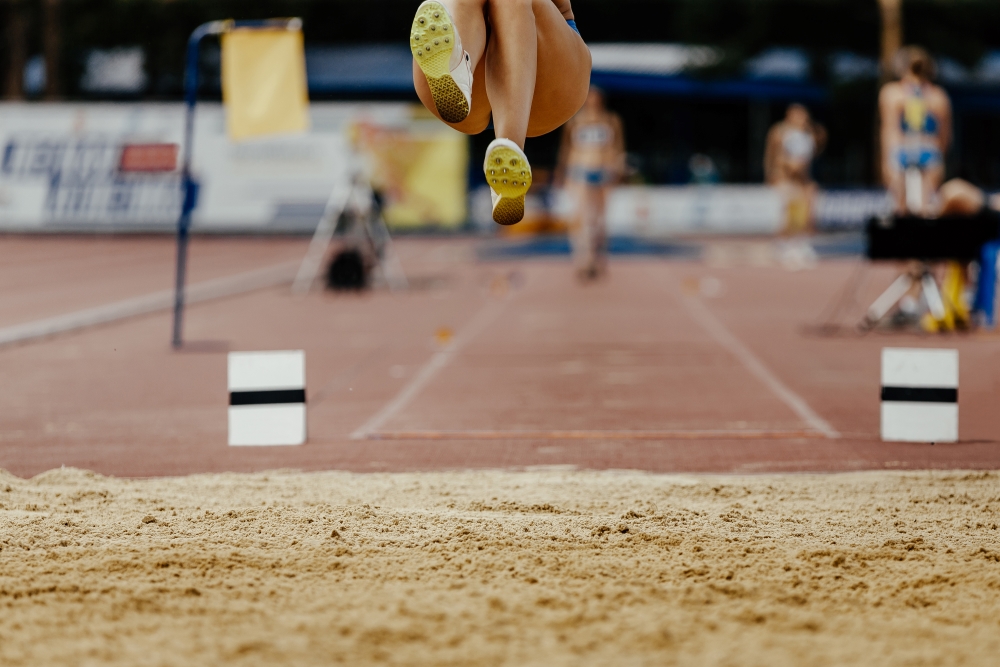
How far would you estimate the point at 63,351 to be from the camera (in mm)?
11555

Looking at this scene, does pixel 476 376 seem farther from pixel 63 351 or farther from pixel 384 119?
pixel 384 119

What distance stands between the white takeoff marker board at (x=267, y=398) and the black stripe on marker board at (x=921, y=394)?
3.15 metres

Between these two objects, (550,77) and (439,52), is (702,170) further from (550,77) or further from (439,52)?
(439,52)

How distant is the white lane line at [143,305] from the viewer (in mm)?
12711

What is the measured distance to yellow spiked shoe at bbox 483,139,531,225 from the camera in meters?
5.01

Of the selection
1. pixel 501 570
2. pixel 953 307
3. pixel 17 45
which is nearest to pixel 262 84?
pixel 953 307

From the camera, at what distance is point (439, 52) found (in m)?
4.80

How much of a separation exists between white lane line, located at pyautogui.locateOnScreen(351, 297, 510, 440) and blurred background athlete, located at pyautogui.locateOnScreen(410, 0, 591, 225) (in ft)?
8.57

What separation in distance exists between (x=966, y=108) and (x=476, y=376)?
38302 millimetres

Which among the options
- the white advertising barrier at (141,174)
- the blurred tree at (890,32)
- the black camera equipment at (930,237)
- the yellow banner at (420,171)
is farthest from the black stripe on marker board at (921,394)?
the blurred tree at (890,32)

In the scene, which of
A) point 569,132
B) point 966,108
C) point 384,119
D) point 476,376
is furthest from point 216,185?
point 966,108

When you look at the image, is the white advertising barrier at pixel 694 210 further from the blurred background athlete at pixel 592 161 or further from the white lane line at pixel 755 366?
the white lane line at pixel 755 366

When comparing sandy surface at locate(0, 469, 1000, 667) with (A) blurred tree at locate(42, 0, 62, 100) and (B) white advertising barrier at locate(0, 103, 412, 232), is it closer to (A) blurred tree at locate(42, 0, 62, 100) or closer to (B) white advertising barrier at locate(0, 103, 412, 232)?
(B) white advertising barrier at locate(0, 103, 412, 232)

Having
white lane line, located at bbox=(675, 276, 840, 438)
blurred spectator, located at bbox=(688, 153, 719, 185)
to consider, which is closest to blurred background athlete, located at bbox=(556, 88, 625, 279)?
white lane line, located at bbox=(675, 276, 840, 438)
